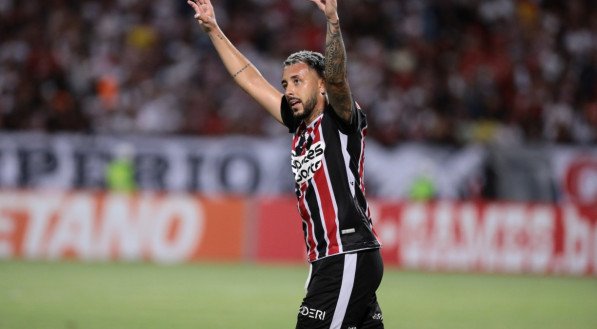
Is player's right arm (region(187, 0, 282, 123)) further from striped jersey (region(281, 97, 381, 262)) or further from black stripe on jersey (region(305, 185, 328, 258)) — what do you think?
black stripe on jersey (region(305, 185, 328, 258))

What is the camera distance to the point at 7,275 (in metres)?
14.5

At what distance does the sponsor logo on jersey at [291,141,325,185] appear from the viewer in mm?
5840

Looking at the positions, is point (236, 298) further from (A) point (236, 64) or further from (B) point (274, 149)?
(B) point (274, 149)

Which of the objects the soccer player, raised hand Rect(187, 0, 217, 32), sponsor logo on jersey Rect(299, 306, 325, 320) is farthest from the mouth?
sponsor logo on jersey Rect(299, 306, 325, 320)

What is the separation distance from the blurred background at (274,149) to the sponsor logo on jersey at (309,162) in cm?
776

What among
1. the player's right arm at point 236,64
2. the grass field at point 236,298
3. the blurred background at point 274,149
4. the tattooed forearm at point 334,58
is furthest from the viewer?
the blurred background at point 274,149

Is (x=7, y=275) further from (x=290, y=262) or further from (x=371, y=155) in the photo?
(x=371, y=155)

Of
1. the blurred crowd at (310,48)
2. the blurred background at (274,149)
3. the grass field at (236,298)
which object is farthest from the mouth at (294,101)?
the blurred crowd at (310,48)

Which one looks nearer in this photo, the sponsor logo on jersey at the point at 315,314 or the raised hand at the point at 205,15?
the sponsor logo on jersey at the point at 315,314

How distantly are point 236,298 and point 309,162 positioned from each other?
7.40m

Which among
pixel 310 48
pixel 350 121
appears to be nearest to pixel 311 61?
pixel 350 121

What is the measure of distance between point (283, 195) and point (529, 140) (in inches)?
223

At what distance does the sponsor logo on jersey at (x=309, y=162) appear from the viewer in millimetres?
5840

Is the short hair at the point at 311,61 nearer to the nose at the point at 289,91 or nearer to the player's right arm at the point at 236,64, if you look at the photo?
the nose at the point at 289,91
